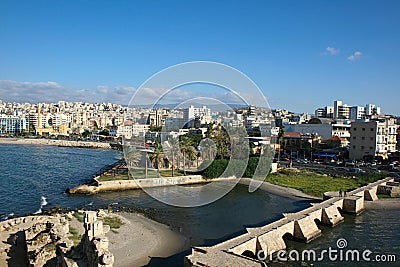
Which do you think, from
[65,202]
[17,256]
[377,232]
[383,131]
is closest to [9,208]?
[65,202]

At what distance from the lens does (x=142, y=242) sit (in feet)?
58.7

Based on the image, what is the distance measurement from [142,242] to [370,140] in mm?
38929

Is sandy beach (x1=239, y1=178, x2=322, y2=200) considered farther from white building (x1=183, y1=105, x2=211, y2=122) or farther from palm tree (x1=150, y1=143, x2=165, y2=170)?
palm tree (x1=150, y1=143, x2=165, y2=170)

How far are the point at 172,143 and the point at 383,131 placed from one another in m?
29.7

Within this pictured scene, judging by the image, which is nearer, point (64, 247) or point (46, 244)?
point (64, 247)

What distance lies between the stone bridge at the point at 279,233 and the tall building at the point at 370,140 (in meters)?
19.3

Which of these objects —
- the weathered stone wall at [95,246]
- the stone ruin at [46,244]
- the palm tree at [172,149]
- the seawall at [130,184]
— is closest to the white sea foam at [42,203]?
the seawall at [130,184]

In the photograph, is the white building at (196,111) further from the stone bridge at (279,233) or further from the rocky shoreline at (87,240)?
the stone bridge at (279,233)

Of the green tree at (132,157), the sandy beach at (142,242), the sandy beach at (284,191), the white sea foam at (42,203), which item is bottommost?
the white sea foam at (42,203)

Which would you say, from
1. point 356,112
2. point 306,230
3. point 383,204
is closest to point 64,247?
point 306,230

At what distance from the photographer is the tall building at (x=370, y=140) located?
46219 millimetres

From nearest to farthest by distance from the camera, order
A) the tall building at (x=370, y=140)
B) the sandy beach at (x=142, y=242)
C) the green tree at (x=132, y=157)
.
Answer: the sandy beach at (x=142, y=242) → the green tree at (x=132, y=157) → the tall building at (x=370, y=140)

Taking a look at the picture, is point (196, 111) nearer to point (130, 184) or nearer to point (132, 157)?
point (130, 184)

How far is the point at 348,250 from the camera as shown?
17688mm
